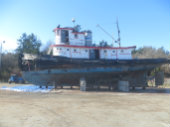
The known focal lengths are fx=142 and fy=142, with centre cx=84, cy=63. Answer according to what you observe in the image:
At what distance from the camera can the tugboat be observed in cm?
1166

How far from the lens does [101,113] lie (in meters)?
5.01

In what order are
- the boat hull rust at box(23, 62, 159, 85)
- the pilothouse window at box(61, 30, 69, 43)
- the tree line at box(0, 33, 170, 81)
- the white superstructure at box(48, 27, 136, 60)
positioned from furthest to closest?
the tree line at box(0, 33, 170, 81) → the pilothouse window at box(61, 30, 69, 43) → the white superstructure at box(48, 27, 136, 60) → the boat hull rust at box(23, 62, 159, 85)

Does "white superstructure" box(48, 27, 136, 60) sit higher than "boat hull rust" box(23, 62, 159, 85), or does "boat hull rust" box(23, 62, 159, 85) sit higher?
"white superstructure" box(48, 27, 136, 60)

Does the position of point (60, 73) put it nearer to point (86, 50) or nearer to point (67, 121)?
point (86, 50)

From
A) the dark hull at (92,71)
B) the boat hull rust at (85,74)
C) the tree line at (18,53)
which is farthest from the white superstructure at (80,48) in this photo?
the tree line at (18,53)

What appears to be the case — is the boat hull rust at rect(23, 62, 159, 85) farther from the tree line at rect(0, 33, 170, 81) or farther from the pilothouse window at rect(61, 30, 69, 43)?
the tree line at rect(0, 33, 170, 81)

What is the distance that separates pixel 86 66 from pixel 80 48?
73.7 inches

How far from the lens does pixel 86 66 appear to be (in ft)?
40.2

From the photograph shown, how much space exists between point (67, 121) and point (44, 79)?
28.6ft

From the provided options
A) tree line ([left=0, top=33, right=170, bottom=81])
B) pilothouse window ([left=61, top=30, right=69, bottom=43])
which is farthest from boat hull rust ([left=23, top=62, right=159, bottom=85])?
tree line ([left=0, top=33, right=170, bottom=81])

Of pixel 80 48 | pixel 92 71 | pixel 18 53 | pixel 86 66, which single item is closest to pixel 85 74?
pixel 92 71

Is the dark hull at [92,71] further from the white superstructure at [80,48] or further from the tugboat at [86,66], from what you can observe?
the white superstructure at [80,48]

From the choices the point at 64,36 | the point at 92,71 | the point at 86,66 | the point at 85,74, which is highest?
the point at 64,36

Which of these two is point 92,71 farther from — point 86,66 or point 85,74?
point 86,66
